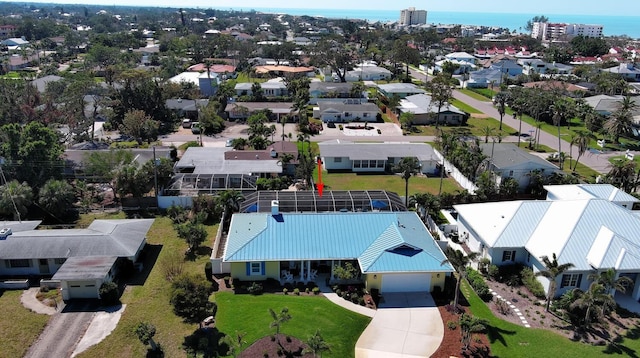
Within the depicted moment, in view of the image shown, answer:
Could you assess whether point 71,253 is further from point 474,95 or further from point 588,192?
point 474,95

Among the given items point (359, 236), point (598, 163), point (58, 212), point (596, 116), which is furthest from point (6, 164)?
point (596, 116)

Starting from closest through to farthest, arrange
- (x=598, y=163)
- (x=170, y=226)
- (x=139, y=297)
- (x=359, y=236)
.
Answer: (x=139, y=297) < (x=359, y=236) < (x=170, y=226) < (x=598, y=163)

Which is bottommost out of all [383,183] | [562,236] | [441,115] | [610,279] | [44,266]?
[383,183]

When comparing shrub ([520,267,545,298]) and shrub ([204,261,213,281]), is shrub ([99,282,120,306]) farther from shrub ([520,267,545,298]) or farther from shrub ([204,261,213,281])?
shrub ([520,267,545,298])

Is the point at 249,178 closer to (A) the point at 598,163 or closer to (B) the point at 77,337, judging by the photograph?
(B) the point at 77,337

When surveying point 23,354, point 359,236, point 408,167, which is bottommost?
point 23,354

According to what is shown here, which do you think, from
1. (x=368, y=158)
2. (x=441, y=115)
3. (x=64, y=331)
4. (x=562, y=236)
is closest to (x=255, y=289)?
(x=64, y=331)

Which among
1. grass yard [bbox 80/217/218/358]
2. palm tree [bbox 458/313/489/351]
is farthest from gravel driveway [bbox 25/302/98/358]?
palm tree [bbox 458/313/489/351]
